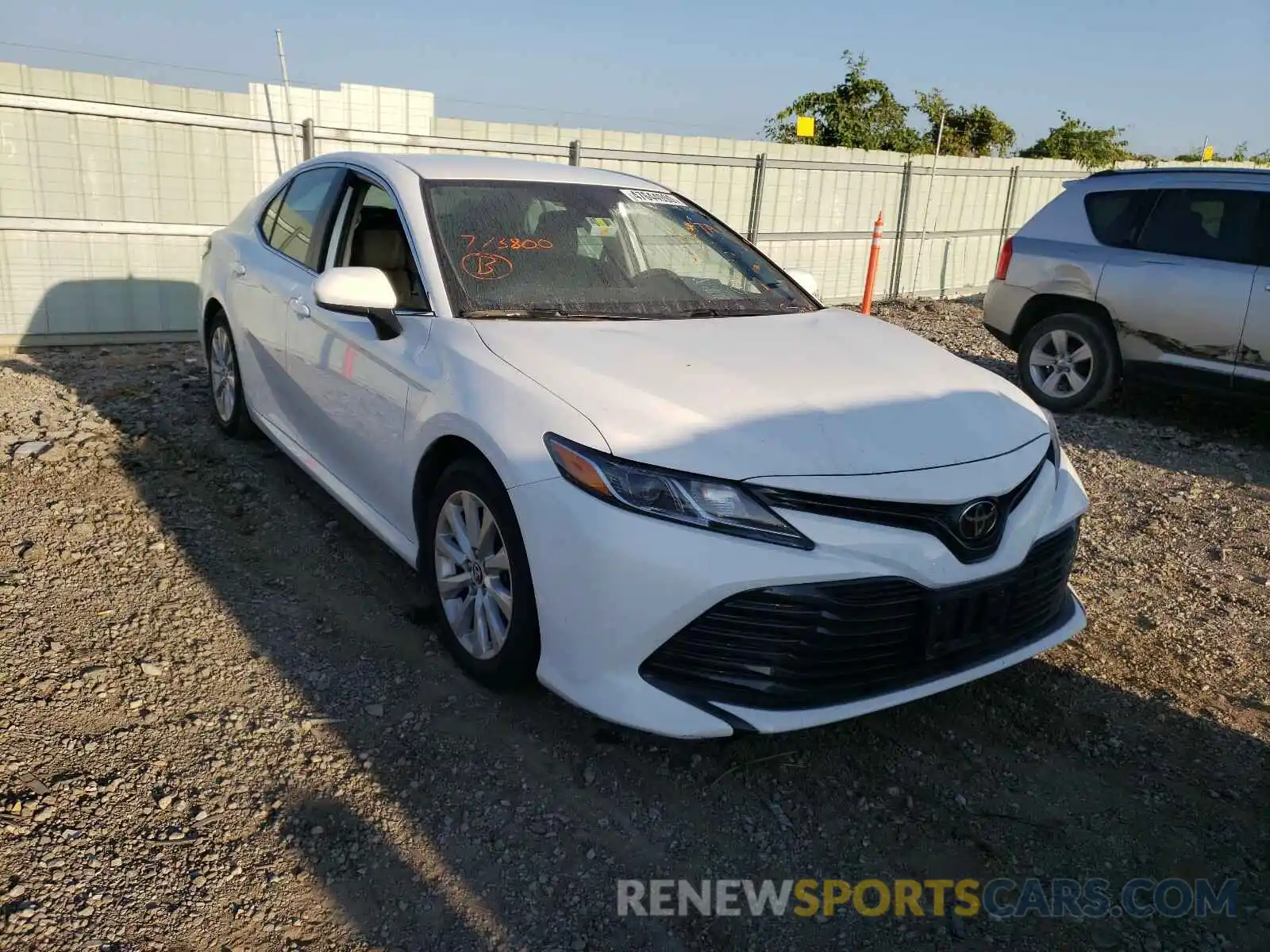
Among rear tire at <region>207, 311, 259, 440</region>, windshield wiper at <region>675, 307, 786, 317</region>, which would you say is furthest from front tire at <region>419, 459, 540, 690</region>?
rear tire at <region>207, 311, 259, 440</region>

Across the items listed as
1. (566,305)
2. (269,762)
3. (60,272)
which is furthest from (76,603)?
(60,272)

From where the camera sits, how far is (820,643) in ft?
8.47

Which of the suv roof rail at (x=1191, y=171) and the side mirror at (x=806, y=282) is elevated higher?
the suv roof rail at (x=1191, y=171)

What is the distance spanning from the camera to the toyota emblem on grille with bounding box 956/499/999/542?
2709 millimetres

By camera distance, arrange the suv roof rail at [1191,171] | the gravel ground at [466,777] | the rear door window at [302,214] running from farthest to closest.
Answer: the suv roof rail at [1191,171], the rear door window at [302,214], the gravel ground at [466,777]

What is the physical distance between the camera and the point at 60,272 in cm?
796

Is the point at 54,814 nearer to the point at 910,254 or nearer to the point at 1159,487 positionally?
the point at 1159,487

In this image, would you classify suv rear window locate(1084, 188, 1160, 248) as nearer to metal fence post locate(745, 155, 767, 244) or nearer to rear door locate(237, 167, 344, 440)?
metal fence post locate(745, 155, 767, 244)

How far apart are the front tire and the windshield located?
68cm

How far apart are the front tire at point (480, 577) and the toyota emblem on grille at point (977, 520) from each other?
120cm

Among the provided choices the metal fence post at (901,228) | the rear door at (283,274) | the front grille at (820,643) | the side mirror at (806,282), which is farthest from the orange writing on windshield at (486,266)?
the metal fence post at (901,228)

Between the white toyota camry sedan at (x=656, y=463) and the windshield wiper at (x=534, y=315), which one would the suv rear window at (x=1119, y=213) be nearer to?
the white toyota camry sedan at (x=656, y=463)

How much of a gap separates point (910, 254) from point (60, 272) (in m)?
10.4

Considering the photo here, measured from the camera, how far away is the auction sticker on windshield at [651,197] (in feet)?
14.2
